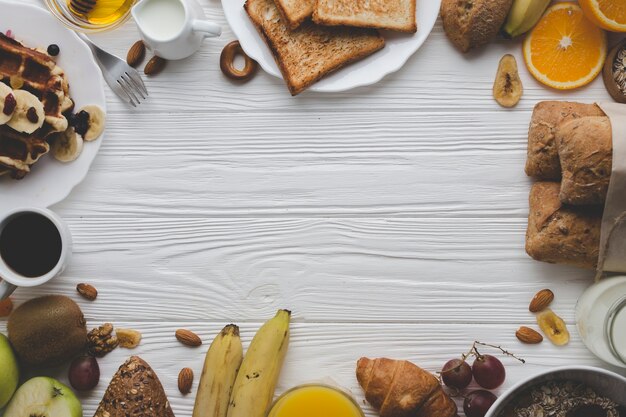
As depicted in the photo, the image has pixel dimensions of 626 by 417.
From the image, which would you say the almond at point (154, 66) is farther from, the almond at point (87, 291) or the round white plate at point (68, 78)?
the almond at point (87, 291)

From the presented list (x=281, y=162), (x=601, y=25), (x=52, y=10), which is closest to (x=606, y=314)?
(x=601, y=25)

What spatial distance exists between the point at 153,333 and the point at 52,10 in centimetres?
81

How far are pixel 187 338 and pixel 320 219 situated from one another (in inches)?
16.8

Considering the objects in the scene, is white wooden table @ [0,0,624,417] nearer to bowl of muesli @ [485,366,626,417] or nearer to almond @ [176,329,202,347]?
almond @ [176,329,202,347]

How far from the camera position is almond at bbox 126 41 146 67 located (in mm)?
1783

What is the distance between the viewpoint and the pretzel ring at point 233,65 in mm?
1773

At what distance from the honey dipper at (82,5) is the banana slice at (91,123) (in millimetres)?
245

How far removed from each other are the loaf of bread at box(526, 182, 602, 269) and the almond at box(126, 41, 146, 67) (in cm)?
101

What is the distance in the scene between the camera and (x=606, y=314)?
161 cm

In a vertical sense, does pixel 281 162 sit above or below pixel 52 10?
below

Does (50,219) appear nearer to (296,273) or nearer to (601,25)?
(296,273)

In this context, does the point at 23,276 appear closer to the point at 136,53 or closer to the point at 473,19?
the point at 136,53

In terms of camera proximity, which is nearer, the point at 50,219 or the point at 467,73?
the point at 50,219

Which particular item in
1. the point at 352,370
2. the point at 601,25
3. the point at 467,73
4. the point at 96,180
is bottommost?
the point at 352,370
